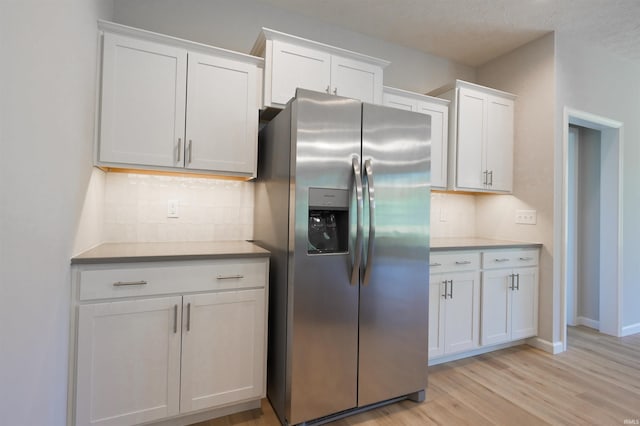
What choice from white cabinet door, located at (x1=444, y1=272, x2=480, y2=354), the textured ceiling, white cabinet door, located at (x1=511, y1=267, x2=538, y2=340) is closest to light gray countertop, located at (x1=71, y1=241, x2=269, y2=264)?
white cabinet door, located at (x1=444, y1=272, x2=480, y2=354)

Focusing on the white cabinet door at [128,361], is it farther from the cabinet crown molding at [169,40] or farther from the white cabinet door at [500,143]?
the white cabinet door at [500,143]

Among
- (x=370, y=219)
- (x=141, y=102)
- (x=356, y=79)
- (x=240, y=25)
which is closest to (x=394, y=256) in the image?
(x=370, y=219)

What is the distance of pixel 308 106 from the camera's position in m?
1.68

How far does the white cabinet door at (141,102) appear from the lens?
181cm

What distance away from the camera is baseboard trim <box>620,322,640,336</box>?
3252 mm

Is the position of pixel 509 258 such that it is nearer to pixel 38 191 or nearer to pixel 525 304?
pixel 525 304

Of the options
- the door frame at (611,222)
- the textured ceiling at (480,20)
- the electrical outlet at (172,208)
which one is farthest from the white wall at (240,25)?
the door frame at (611,222)

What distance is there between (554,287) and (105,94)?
12.1ft

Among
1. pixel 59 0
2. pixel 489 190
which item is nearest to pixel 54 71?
pixel 59 0

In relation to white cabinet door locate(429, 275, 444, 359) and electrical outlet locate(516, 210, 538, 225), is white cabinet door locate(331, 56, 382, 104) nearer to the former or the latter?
white cabinet door locate(429, 275, 444, 359)

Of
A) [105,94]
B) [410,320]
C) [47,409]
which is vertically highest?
[105,94]

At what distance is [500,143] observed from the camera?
10.1ft

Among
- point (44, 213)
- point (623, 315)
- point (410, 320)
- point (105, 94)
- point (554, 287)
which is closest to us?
point (44, 213)

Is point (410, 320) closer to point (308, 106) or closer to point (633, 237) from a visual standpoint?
point (308, 106)
